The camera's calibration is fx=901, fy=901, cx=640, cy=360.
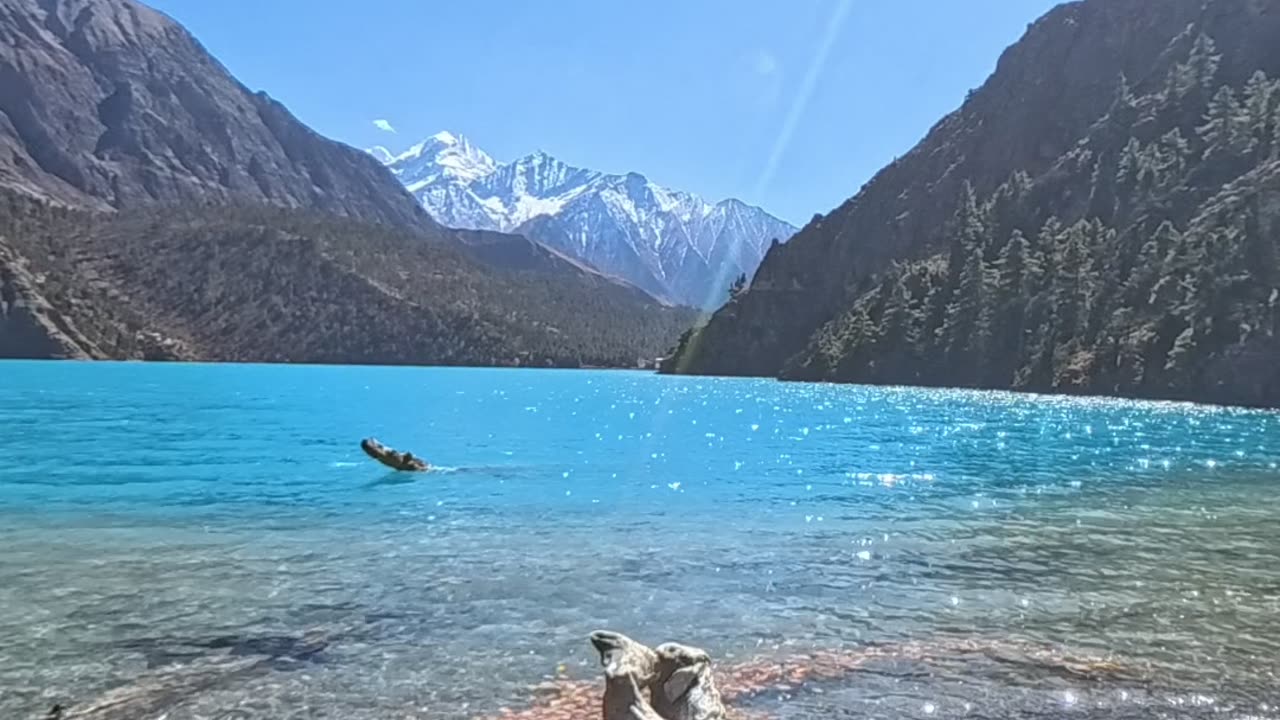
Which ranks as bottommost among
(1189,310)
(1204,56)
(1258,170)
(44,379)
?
(44,379)

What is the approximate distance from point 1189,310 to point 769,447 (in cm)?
9885

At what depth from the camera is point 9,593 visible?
76.5ft

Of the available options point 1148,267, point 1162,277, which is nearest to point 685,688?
point 1162,277

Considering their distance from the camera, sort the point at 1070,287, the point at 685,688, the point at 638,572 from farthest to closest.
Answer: the point at 1070,287 → the point at 638,572 → the point at 685,688

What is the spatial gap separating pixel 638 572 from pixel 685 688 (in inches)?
507

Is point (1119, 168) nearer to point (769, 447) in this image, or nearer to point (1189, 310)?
point (1189, 310)

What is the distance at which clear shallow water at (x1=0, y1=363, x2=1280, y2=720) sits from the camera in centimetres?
1717

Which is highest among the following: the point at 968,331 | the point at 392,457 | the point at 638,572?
the point at 968,331

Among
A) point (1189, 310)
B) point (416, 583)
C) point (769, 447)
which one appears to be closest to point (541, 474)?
point (769, 447)

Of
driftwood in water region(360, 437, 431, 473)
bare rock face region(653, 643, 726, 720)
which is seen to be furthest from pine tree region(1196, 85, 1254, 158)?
bare rock face region(653, 643, 726, 720)

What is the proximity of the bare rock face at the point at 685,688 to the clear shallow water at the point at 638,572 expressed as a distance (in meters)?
1.84

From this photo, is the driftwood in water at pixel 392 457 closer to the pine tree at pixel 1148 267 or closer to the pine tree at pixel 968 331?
the pine tree at pixel 1148 267

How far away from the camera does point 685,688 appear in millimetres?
14609

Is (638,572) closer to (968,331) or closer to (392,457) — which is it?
(392,457)
